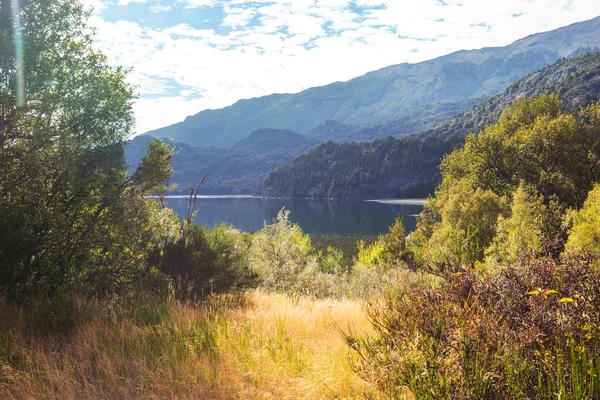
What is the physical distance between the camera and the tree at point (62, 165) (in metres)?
8.29

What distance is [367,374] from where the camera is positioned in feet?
12.2

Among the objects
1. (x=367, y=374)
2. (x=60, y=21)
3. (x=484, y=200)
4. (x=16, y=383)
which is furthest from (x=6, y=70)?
(x=484, y=200)

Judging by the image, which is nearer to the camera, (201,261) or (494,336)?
(494,336)

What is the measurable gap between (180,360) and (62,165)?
22.0 ft

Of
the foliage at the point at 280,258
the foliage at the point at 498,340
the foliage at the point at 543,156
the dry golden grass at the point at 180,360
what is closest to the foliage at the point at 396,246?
the foliage at the point at 543,156

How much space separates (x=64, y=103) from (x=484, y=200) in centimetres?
2620

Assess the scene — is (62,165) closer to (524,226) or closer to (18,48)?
(18,48)

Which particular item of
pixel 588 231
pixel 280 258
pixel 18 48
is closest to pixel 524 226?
pixel 588 231

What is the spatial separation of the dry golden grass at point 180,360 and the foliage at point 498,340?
653 mm

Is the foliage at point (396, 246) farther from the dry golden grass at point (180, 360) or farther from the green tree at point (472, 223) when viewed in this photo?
the dry golden grass at point (180, 360)

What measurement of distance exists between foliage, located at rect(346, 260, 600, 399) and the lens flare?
10280mm

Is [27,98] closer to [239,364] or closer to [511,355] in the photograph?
[239,364]

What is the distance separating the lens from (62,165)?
9141 millimetres

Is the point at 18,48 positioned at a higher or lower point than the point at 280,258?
higher
